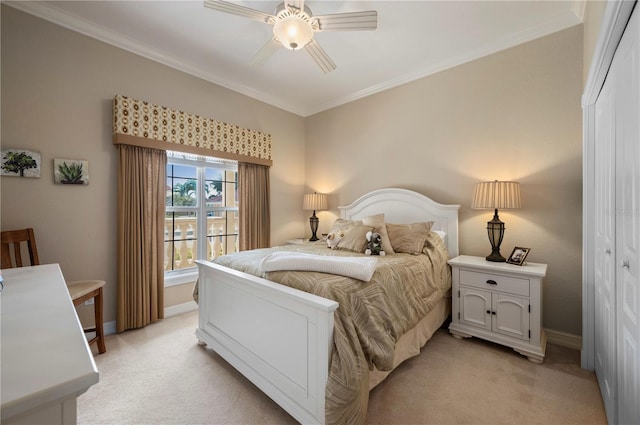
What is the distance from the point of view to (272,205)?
4023 millimetres

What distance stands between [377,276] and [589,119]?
1.99 meters

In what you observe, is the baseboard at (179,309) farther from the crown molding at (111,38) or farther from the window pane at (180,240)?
the crown molding at (111,38)

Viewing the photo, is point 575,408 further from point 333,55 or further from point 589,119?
point 333,55

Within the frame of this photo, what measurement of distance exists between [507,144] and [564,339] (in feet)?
5.95

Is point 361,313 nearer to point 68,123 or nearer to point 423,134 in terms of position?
point 423,134

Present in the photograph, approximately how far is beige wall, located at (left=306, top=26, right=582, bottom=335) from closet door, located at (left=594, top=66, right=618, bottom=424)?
470mm

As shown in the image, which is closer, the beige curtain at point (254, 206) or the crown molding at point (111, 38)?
the crown molding at point (111, 38)

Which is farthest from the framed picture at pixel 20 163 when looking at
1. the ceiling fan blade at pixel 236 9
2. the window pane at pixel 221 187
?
the ceiling fan blade at pixel 236 9

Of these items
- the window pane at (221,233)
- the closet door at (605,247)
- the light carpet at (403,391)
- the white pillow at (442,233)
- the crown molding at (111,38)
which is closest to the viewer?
the closet door at (605,247)

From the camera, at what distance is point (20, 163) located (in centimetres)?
214

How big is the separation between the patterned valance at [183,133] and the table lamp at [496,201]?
2676 mm

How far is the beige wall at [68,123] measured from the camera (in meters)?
2.14

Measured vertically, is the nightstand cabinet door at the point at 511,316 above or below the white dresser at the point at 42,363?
below

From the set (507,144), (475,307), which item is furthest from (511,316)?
(507,144)
